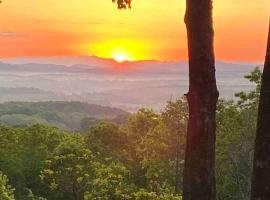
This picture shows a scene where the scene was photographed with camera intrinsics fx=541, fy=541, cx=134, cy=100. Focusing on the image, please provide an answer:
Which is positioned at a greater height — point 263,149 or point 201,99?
point 201,99

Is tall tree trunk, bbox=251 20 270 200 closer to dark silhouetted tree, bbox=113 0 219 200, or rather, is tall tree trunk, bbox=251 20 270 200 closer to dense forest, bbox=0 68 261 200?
dark silhouetted tree, bbox=113 0 219 200

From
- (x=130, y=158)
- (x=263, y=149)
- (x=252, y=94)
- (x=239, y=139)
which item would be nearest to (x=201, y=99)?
(x=263, y=149)

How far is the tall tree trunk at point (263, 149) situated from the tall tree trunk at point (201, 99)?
4.82 ft

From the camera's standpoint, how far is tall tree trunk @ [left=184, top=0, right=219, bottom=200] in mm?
8945

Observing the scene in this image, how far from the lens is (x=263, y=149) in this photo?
7.45m

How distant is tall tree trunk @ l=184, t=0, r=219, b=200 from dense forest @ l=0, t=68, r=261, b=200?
27.0 metres

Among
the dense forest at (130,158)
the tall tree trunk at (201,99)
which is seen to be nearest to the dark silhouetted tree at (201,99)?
the tall tree trunk at (201,99)

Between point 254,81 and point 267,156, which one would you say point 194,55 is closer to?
point 267,156

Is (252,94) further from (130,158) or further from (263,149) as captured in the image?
(263,149)

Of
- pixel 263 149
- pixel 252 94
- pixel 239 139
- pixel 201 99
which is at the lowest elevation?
pixel 263 149

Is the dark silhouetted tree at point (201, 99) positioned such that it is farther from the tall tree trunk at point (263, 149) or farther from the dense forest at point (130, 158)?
the dense forest at point (130, 158)

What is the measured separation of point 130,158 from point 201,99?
6228cm

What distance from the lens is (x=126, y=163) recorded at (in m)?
69.2

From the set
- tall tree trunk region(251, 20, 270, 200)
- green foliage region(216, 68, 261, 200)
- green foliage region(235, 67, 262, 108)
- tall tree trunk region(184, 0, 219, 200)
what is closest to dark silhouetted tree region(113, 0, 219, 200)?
tall tree trunk region(184, 0, 219, 200)
